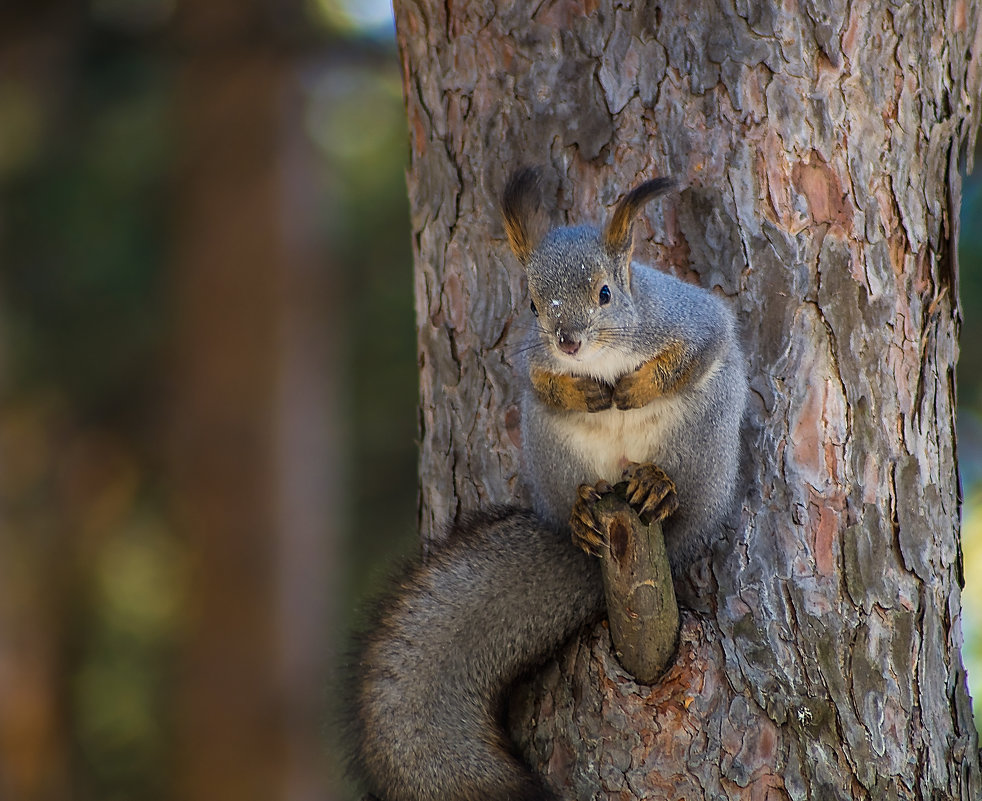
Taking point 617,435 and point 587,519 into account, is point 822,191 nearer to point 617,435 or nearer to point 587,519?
point 617,435

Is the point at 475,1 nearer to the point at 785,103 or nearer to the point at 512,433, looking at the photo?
the point at 785,103

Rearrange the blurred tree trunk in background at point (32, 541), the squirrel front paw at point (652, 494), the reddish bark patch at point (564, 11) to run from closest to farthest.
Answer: the squirrel front paw at point (652, 494) < the reddish bark patch at point (564, 11) < the blurred tree trunk in background at point (32, 541)

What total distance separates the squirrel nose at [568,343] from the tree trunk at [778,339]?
0.33m

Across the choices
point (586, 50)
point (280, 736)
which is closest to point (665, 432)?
point (586, 50)

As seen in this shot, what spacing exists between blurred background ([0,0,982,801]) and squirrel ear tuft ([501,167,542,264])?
2.17 m

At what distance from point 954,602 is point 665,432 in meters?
0.55

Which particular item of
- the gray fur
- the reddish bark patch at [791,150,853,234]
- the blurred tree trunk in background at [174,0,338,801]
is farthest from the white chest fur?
the blurred tree trunk in background at [174,0,338,801]

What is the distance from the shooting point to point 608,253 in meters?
1.54

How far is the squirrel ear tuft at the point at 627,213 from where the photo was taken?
1.44m

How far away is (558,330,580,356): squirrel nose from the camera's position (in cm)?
147

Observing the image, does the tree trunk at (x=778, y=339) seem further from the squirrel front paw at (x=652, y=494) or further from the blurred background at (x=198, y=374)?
the blurred background at (x=198, y=374)

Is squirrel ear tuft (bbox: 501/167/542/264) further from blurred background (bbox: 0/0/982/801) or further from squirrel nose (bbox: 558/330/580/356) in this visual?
blurred background (bbox: 0/0/982/801)

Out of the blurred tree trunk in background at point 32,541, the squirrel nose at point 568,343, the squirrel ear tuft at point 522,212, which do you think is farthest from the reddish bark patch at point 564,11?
the blurred tree trunk in background at point 32,541

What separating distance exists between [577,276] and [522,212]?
14 centimetres
